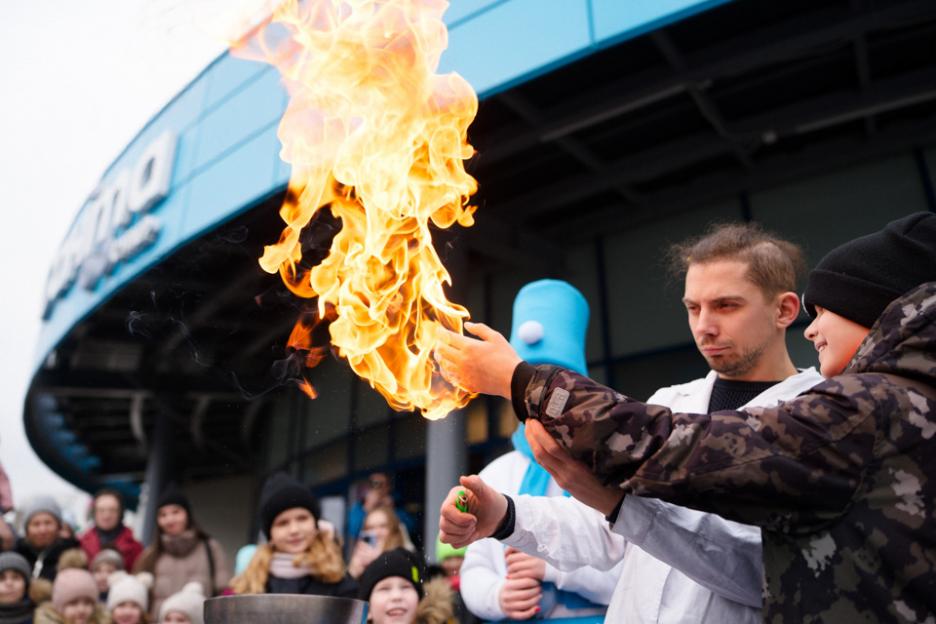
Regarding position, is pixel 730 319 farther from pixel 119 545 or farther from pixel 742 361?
pixel 119 545

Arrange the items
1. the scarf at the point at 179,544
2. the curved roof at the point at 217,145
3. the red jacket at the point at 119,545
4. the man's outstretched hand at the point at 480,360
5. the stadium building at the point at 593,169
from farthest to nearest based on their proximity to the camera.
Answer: the stadium building at the point at 593,169 < the curved roof at the point at 217,145 < the red jacket at the point at 119,545 < the scarf at the point at 179,544 < the man's outstretched hand at the point at 480,360

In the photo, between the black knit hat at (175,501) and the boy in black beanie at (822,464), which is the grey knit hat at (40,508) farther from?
the boy in black beanie at (822,464)

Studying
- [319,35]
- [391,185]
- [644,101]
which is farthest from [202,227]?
[391,185]

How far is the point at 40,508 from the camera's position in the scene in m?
6.07

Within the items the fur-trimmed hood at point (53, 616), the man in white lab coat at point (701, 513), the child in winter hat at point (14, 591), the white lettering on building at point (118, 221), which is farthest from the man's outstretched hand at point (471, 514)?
the white lettering on building at point (118, 221)

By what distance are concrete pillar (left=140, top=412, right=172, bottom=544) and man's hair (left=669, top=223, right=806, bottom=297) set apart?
1669 centimetres

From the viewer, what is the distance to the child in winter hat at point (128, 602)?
5.07m

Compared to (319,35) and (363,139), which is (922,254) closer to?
(363,139)

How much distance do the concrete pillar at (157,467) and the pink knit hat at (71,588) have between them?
12406mm

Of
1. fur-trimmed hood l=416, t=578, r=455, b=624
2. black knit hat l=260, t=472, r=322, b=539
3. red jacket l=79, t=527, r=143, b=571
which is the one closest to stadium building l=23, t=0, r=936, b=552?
black knit hat l=260, t=472, r=322, b=539

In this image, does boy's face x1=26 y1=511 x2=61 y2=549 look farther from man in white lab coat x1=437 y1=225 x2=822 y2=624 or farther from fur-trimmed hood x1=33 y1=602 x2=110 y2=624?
man in white lab coat x1=437 y1=225 x2=822 y2=624

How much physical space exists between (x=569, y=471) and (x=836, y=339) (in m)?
0.73

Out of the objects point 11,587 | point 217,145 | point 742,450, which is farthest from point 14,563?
point 217,145

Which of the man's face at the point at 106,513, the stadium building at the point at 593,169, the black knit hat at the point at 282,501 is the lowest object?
the black knit hat at the point at 282,501
